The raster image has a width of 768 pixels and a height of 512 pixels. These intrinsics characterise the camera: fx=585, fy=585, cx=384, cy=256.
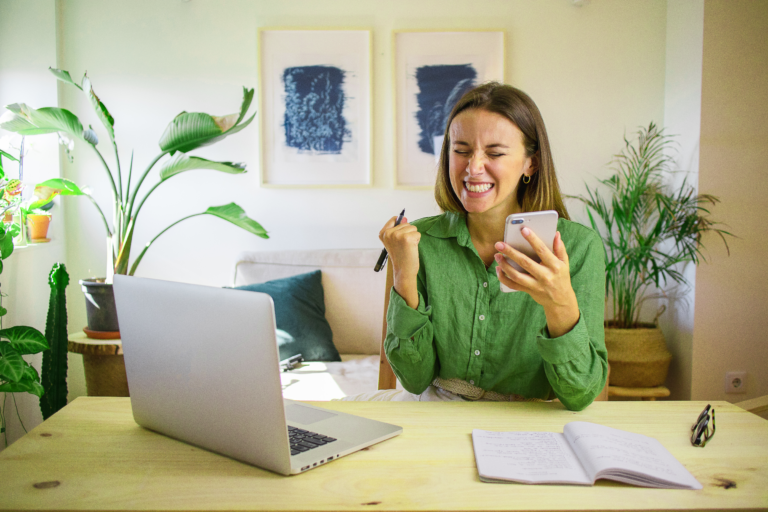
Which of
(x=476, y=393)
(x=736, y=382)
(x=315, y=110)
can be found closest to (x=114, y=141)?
(x=315, y=110)

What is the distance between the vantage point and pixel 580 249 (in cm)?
132

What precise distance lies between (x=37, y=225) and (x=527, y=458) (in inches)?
105

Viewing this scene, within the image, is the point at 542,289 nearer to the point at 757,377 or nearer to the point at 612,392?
the point at 612,392

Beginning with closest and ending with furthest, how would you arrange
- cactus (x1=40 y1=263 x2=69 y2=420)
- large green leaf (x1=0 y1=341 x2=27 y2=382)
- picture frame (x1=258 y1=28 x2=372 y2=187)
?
large green leaf (x1=0 y1=341 x2=27 y2=382), cactus (x1=40 y1=263 x2=69 y2=420), picture frame (x1=258 y1=28 x2=372 y2=187)

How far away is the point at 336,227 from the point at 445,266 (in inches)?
68.0

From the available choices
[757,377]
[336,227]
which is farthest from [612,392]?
[336,227]

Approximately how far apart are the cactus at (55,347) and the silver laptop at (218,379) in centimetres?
145

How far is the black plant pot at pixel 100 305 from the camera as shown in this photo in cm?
237

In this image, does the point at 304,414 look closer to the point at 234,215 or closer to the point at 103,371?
the point at 234,215

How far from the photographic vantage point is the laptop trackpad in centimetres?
101

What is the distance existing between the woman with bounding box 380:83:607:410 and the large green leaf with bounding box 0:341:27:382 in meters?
1.14

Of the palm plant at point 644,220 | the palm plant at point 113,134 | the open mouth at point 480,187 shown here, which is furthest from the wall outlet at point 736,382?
the palm plant at point 113,134

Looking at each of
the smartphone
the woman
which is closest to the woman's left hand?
the smartphone

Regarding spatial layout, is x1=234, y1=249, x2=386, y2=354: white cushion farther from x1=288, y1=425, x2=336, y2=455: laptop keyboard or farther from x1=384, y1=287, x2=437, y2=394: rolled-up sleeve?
x1=288, y1=425, x2=336, y2=455: laptop keyboard
